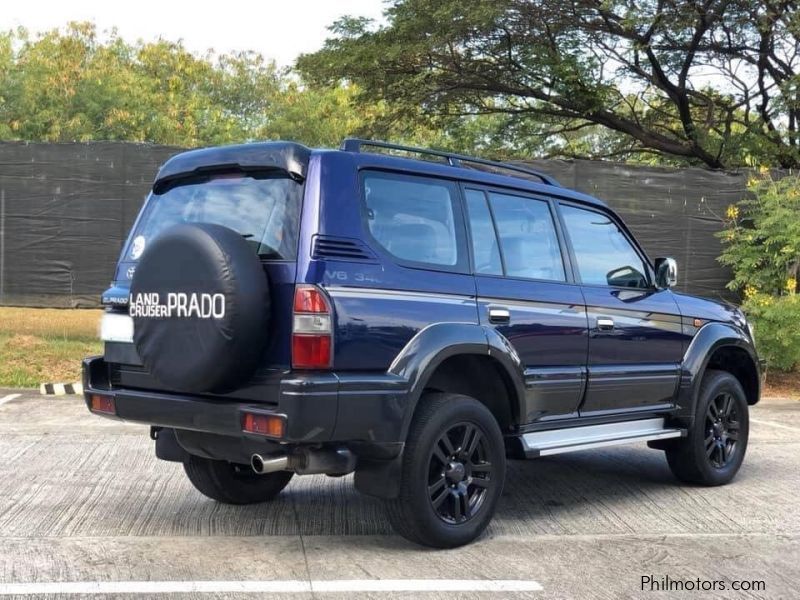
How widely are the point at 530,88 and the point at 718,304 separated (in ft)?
42.0

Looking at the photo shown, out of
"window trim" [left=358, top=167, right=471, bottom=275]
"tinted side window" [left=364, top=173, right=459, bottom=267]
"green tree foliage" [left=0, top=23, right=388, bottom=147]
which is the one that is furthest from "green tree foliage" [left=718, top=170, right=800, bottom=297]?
"green tree foliage" [left=0, top=23, right=388, bottom=147]

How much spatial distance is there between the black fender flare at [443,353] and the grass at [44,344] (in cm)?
632

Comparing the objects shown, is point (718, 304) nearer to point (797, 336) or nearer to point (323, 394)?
point (323, 394)

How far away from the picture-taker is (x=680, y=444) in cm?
608

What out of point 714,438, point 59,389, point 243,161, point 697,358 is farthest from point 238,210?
point 59,389

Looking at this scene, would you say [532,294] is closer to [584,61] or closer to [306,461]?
[306,461]

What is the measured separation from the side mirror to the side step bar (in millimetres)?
913

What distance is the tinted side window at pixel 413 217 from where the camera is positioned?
447cm

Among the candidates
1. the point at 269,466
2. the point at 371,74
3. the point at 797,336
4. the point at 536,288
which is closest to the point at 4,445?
the point at 269,466

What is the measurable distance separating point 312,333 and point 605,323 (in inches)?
87.0

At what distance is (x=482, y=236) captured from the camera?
16.4ft

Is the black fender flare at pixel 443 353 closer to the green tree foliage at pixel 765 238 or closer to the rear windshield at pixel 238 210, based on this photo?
the rear windshield at pixel 238 210

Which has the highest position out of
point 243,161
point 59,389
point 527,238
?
point 243,161

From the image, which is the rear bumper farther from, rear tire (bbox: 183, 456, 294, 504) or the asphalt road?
rear tire (bbox: 183, 456, 294, 504)
